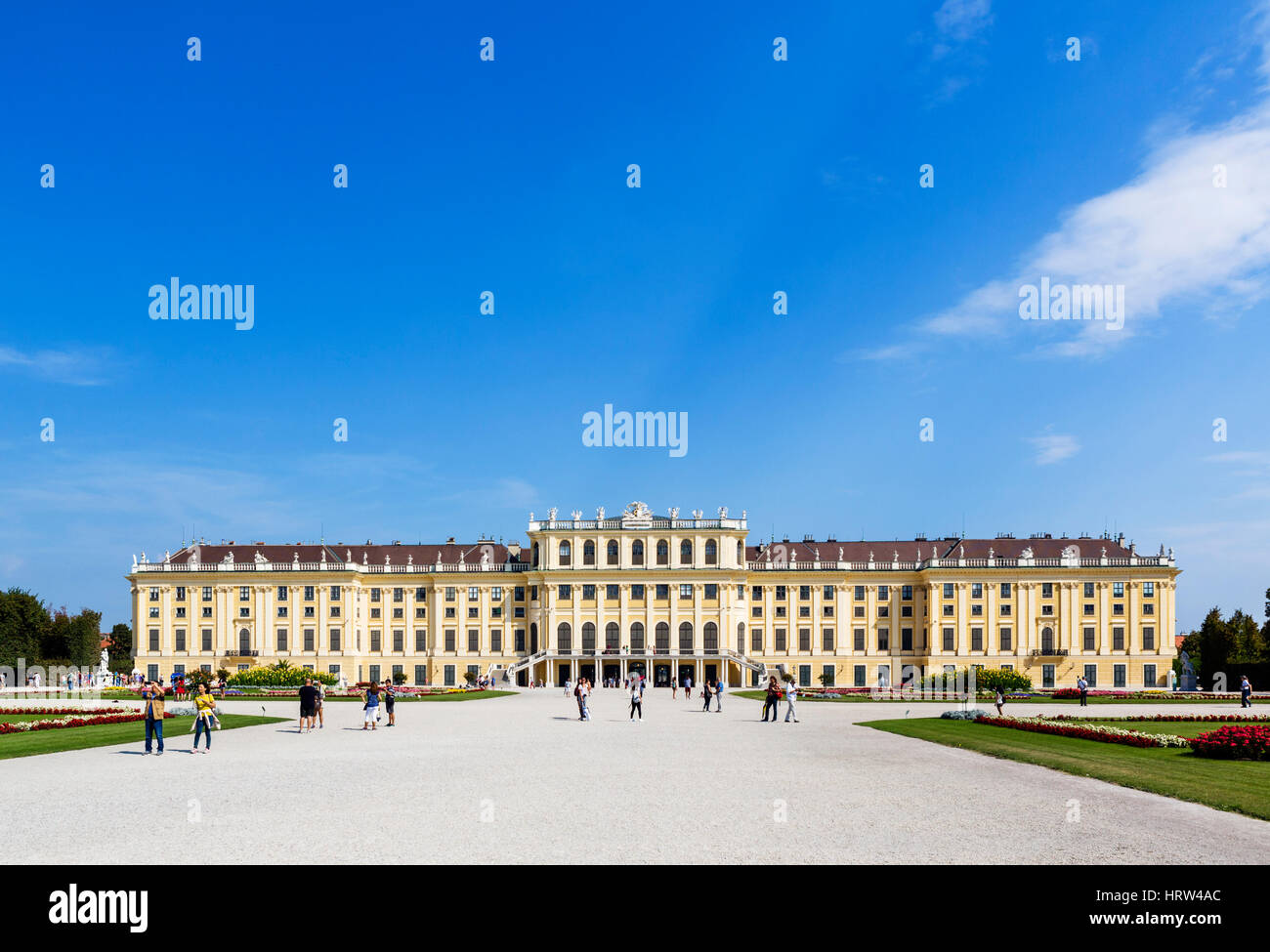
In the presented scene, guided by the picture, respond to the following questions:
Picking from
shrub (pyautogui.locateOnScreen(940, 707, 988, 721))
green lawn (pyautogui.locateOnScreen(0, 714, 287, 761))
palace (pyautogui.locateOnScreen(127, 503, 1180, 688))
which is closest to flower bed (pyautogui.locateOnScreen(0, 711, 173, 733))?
green lawn (pyautogui.locateOnScreen(0, 714, 287, 761))

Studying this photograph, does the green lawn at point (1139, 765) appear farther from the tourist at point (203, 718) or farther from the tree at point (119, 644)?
the tree at point (119, 644)

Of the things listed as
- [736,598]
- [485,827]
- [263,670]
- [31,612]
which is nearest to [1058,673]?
[736,598]

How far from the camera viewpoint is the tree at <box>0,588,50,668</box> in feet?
297

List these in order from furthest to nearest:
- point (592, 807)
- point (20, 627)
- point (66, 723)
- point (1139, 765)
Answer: point (20, 627)
point (66, 723)
point (1139, 765)
point (592, 807)

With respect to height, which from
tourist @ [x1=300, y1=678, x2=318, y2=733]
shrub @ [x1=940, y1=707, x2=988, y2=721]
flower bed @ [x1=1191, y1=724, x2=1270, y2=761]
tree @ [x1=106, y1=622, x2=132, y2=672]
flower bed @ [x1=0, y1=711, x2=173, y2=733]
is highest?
flower bed @ [x1=1191, y1=724, x2=1270, y2=761]

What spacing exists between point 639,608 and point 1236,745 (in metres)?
75.5

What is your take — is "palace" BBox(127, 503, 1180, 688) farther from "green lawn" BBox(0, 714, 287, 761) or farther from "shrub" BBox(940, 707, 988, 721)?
"green lawn" BBox(0, 714, 287, 761)

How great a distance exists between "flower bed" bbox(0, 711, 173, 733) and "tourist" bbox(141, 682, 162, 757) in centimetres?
630

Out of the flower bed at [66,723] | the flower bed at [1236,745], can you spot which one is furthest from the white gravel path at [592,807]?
the flower bed at [66,723]

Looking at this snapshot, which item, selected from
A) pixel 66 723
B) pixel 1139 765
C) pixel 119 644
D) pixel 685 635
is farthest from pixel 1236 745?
pixel 119 644

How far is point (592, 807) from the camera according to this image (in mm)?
16953

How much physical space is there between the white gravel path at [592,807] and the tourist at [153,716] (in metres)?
0.70

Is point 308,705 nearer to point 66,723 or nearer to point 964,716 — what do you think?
point 66,723
